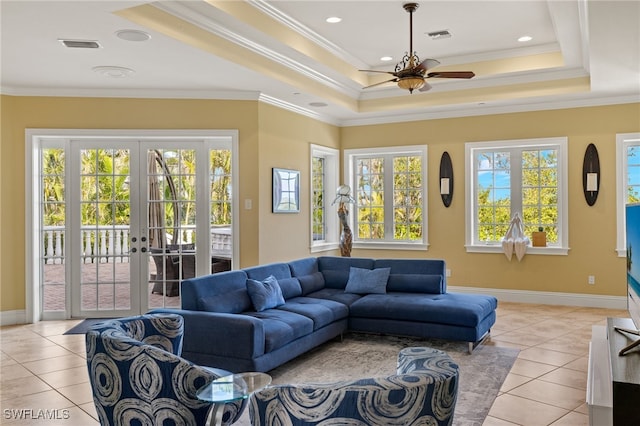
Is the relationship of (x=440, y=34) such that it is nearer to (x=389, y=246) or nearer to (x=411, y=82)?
(x=411, y=82)

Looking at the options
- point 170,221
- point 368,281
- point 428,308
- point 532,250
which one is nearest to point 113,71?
point 170,221

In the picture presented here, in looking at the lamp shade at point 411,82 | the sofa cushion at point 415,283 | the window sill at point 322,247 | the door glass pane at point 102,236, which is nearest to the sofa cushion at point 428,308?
the sofa cushion at point 415,283

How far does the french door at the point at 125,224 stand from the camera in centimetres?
612

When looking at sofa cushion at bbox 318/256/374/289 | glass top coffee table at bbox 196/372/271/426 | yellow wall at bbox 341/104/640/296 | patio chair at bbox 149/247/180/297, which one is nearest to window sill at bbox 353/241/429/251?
yellow wall at bbox 341/104/640/296

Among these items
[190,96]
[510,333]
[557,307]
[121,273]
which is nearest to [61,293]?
[121,273]

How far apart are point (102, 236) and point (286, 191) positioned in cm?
243

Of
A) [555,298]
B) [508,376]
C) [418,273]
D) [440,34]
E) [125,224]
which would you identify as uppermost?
[440,34]

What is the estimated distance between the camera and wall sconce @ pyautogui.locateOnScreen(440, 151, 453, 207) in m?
7.51

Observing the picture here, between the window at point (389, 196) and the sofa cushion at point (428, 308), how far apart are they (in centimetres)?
281

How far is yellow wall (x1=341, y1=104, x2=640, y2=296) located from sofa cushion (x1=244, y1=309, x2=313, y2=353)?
388cm

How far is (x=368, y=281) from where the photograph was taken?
5.43 m

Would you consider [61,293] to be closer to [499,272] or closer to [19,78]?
[19,78]

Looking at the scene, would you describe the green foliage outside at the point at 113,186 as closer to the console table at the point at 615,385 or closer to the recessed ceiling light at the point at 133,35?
the recessed ceiling light at the point at 133,35

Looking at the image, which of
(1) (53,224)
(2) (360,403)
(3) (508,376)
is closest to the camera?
(2) (360,403)
